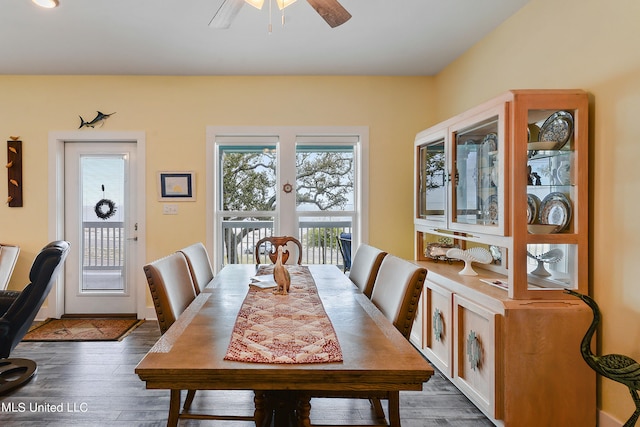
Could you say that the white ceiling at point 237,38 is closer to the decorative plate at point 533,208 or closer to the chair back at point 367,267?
the decorative plate at point 533,208

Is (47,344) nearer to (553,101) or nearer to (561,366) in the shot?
(561,366)

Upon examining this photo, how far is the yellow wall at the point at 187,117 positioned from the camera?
12.4ft

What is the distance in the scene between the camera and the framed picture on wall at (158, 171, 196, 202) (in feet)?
12.5

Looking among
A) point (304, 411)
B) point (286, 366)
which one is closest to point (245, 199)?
point (304, 411)

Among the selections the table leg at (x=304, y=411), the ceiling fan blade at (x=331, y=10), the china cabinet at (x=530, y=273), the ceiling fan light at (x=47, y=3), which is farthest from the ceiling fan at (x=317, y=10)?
the table leg at (x=304, y=411)

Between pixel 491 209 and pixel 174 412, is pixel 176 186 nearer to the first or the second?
pixel 174 412

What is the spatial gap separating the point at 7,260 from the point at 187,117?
225 centimetres

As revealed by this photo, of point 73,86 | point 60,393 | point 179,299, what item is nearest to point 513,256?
point 179,299

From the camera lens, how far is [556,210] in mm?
2031

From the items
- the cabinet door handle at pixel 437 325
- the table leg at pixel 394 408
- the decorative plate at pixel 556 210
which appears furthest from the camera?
the cabinet door handle at pixel 437 325

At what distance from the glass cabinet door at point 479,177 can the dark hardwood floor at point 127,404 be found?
1107mm

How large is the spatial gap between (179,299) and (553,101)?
218cm

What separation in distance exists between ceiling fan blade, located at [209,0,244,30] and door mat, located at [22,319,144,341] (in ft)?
9.24

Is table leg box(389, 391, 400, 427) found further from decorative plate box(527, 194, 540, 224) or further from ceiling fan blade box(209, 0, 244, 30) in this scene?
ceiling fan blade box(209, 0, 244, 30)
